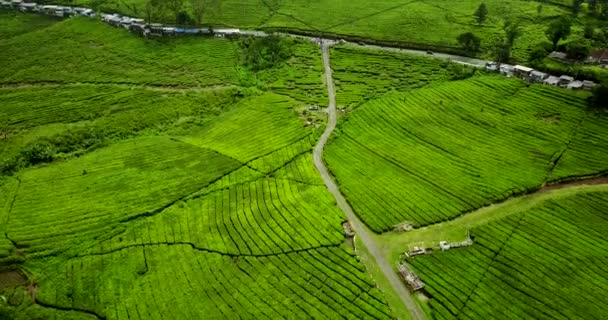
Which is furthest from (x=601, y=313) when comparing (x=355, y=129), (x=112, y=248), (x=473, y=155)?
(x=112, y=248)

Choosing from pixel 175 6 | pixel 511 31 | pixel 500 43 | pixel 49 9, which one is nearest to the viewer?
pixel 511 31

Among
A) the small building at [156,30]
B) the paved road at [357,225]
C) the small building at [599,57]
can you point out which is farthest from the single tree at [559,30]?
the small building at [156,30]

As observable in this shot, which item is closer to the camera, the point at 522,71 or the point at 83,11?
the point at 522,71

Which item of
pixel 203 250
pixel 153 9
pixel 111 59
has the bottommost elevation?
pixel 203 250

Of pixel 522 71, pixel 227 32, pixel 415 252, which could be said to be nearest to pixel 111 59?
pixel 227 32

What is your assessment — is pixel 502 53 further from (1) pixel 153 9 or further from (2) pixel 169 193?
(1) pixel 153 9

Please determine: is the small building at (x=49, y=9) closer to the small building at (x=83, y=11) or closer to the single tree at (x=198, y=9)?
the small building at (x=83, y=11)
